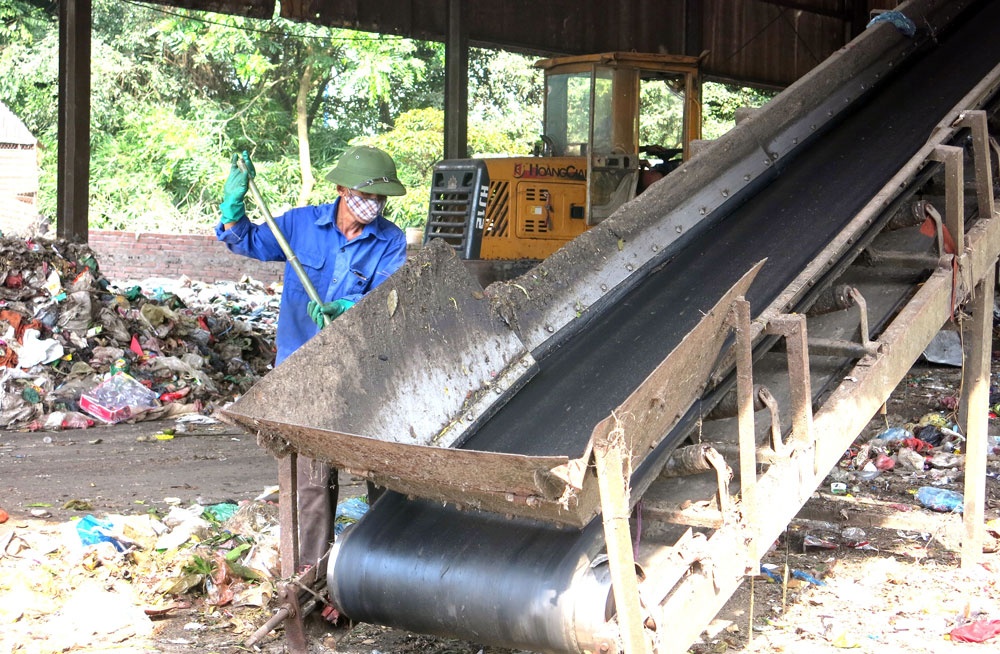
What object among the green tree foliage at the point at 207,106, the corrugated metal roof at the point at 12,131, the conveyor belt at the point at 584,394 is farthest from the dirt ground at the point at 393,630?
the corrugated metal roof at the point at 12,131

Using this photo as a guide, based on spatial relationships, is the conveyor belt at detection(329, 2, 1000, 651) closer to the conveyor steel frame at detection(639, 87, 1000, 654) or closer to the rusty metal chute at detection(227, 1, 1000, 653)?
the rusty metal chute at detection(227, 1, 1000, 653)

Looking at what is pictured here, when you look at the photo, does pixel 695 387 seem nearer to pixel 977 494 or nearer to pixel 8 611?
pixel 977 494

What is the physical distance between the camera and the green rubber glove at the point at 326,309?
4.14 meters

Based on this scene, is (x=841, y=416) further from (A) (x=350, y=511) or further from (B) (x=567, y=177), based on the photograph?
(B) (x=567, y=177)

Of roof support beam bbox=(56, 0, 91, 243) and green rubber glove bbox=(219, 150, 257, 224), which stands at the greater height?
roof support beam bbox=(56, 0, 91, 243)

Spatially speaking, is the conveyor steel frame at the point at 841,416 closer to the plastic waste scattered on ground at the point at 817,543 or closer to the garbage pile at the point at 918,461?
the plastic waste scattered on ground at the point at 817,543

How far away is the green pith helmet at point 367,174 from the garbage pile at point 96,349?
4.69 metres

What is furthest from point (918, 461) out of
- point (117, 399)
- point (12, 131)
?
point (12, 131)

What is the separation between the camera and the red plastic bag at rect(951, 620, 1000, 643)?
3.99 metres

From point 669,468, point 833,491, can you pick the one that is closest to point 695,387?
point 669,468

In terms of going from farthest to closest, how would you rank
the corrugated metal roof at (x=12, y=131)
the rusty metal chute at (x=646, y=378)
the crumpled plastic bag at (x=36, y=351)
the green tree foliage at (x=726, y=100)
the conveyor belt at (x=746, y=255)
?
the green tree foliage at (x=726, y=100), the corrugated metal roof at (x=12, y=131), the crumpled plastic bag at (x=36, y=351), the conveyor belt at (x=746, y=255), the rusty metal chute at (x=646, y=378)

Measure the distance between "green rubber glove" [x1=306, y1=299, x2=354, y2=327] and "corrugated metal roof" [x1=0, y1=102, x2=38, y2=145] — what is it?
20.3 m

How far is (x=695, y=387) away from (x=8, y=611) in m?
2.55

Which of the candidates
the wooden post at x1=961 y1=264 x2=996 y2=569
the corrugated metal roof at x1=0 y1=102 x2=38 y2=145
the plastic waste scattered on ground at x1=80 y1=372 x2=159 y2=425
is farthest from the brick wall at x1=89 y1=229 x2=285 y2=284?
the wooden post at x1=961 y1=264 x2=996 y2=569
